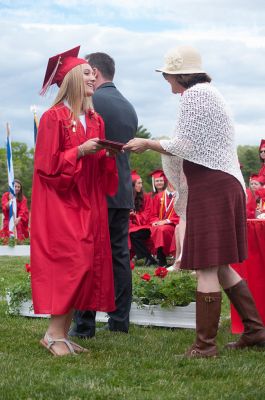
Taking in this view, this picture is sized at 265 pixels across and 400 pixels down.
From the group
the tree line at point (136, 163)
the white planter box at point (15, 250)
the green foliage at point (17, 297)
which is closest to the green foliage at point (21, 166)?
the tree line at point (136, 163)

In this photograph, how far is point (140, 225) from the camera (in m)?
14.9

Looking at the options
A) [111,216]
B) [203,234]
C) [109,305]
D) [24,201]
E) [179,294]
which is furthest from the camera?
[24,201]

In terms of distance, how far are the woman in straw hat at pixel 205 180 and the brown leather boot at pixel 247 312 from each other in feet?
0.95

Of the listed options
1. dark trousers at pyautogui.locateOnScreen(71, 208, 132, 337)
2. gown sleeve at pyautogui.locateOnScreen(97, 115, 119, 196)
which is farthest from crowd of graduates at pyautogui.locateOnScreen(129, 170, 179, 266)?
gown sleeve at pyautogui.locateOnScreen(97, 115, 119, 196)

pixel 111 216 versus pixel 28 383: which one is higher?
pixel 111 216

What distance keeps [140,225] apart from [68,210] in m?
9.72

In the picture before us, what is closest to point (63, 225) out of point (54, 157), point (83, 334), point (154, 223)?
point (54, 157)

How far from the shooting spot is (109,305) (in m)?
5.39

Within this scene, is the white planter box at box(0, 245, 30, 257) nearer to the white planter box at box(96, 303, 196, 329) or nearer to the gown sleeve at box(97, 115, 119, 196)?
the white planter box at box(96, 303, 196, 329)

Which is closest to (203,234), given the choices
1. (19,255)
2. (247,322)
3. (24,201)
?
(247,322)

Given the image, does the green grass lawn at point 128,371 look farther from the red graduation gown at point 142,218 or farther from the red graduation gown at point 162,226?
the red graduation gown at point 142,218

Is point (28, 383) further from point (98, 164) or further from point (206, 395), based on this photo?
point (98, 164)

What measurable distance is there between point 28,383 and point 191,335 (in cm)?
228

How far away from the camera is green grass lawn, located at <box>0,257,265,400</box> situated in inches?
159
